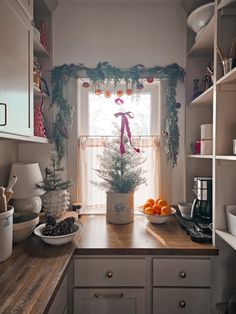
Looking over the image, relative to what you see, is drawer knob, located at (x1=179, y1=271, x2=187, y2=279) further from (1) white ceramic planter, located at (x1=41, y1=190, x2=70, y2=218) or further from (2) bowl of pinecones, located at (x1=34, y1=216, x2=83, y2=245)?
(1) white ceramic planter, located at (x1=41, y1=190, x2=70, y2=218)

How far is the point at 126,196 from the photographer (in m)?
1.63

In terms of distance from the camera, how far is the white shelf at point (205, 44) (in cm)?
140

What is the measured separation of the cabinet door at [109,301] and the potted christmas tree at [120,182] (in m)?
0.48

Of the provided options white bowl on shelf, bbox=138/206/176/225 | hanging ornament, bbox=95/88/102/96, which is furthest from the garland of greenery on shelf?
white bowl on shelf, bbox=138/206/176/225

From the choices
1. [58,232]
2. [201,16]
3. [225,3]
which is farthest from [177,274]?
[201,16]

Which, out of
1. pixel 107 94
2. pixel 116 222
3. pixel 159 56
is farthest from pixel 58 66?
pixel 116 222

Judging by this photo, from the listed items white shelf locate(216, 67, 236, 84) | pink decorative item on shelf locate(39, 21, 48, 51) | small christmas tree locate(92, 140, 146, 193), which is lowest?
small christmas tree locate(92, 140, 146, 193)

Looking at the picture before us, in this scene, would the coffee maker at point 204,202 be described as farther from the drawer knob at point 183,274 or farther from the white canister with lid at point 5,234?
the white canister with lid at point 5,234

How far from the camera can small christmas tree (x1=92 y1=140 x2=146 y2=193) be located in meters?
1.65

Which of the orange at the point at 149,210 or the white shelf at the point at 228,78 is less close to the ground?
the white shelf at the point at 228,78

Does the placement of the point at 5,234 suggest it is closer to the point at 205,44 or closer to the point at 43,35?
the point at 43,35

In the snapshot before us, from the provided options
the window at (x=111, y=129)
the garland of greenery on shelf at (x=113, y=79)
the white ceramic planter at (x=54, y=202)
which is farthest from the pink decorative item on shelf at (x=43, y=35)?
the white ceramic planter at (x=54, y=202)

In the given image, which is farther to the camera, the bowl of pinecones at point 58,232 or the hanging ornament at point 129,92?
the hanging ornament at point 129,92

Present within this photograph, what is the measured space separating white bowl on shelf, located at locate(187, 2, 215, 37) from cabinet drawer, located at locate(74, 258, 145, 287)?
4.90ft
